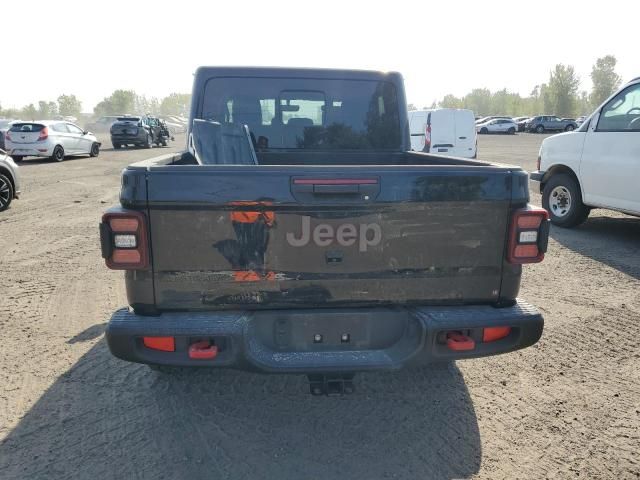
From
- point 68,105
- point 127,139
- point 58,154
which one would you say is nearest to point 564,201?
point 58,154

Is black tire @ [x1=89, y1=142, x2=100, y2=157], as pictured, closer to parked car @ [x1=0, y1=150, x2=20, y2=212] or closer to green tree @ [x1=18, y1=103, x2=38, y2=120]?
parked car @ [x1=0, y1=150, x2=20, y2=212]

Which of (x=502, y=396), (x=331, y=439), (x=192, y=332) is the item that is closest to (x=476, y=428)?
(x=502, y=396)

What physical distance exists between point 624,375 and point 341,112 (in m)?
3.14

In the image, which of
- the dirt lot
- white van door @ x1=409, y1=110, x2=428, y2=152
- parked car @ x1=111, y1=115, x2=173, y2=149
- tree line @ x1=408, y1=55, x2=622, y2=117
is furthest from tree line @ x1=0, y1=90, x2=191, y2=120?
the dirt lot

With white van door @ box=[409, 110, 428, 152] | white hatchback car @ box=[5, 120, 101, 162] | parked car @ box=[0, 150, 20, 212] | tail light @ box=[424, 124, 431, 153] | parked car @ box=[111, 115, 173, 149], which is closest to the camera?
parked car @ box=[0, 150, 20, 212]

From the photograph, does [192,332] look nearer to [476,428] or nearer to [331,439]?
[331,439]

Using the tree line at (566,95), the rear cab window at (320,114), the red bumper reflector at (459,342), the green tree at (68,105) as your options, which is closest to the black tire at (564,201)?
the rear cab window at (320,114)

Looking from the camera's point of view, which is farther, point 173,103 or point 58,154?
point 173,103

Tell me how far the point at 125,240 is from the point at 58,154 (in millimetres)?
19718

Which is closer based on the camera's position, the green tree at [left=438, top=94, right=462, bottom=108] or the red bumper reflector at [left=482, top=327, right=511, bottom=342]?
the red bumper reflector at [left=482, top=327, right=511, bottom=342]

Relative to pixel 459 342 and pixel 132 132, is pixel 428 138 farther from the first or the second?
pixel 132 132

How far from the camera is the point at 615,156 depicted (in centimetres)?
663

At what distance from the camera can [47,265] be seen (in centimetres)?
596

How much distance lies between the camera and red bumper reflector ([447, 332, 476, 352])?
247 cm
